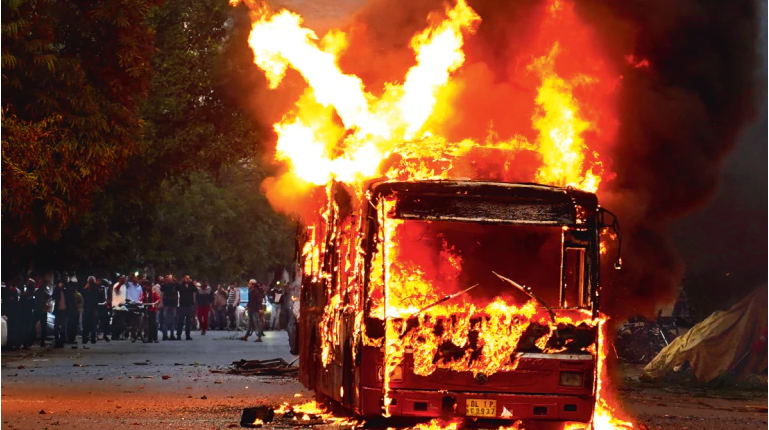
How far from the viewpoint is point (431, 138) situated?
15.5m

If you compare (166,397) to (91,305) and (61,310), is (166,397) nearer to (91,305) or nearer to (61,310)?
(61,310)

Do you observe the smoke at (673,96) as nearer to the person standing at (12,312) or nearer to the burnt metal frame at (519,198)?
the burnt metal frame at (519,198)

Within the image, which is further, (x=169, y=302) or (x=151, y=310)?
(x=169, y=302)

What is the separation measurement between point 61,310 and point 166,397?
16.1 metres

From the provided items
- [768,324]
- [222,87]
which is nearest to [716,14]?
[768,324]

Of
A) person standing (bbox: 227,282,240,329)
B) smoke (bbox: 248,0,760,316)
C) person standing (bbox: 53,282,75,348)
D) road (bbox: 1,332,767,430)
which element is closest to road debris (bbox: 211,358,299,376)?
road (bbox: 1,332,767,430)

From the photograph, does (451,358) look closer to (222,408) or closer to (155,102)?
(222,408)

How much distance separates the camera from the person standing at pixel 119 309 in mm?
37216

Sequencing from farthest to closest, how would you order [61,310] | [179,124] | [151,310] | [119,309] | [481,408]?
[119,309] < [151,310] < [61,310] < [179,124] < [481,408]

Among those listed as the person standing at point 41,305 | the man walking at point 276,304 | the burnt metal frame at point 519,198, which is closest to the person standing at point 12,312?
the person standing at point 41,305

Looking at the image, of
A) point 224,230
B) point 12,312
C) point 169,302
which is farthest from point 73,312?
point 224,230

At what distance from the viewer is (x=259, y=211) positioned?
65.4m

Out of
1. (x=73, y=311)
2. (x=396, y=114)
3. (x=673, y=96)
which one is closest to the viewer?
(x=396, y=114)

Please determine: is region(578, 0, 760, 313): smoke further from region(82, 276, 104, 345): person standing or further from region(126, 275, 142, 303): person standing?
region(126, 275, 142, 303): person standing
